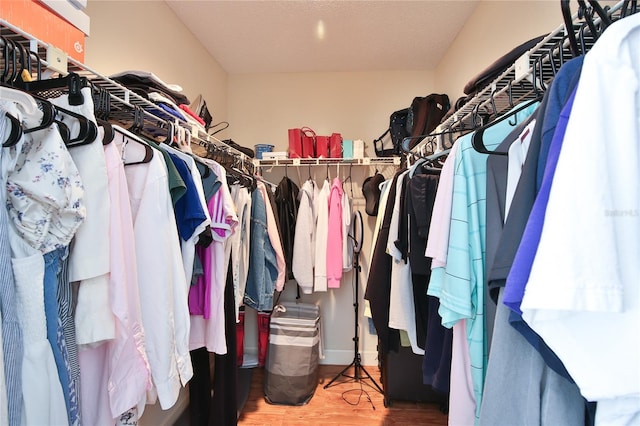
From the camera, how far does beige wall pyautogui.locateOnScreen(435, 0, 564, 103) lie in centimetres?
130

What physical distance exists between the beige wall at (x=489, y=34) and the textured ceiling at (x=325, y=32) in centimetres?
11


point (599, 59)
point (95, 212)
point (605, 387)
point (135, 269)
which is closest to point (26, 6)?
point (95, 212)

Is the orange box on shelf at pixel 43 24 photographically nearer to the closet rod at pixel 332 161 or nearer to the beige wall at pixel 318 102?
the closet rod at pixel 332 161

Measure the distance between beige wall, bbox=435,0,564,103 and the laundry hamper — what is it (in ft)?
6.72

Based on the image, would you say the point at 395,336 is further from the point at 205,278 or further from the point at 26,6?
the point at 26,6

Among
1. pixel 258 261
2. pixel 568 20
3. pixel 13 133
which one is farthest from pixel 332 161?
pixel 13 133

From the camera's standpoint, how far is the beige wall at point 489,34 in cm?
130

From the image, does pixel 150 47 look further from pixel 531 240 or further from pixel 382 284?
pixel 531 240

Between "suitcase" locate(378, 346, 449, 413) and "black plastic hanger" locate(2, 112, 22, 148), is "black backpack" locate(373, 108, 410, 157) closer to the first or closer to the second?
"suitcase" locate(378, 346, 449, 413)

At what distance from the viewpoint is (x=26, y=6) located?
0.74 m

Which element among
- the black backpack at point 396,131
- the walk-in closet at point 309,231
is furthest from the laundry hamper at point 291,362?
the black backpack at point 396,131

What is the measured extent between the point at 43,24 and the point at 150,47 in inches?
43.6

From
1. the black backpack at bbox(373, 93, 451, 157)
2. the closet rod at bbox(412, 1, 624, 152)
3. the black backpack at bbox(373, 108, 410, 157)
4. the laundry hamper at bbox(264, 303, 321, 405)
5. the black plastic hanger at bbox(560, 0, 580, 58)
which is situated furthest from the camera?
the black backpack at bbox(373, 108, 410, 157)

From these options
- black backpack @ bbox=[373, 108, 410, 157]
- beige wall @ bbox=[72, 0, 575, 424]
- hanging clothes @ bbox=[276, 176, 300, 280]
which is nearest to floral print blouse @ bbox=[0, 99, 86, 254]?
hanging clothes @ bbox=[276, 176, 300, 280]
